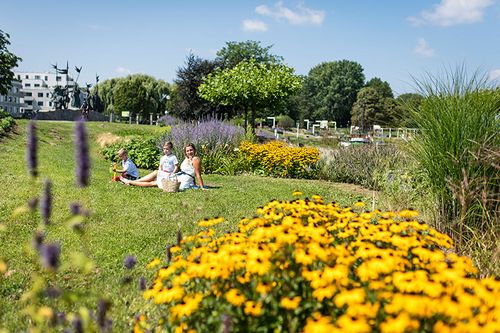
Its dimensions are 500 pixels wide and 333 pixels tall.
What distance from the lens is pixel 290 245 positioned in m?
2.64

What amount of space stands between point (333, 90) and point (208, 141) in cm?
7283

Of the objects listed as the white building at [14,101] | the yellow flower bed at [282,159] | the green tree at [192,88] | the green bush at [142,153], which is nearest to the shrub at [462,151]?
the yellow flower bed at [282,159]

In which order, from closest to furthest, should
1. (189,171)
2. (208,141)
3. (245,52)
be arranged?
(189,171)
(208,141)
(245,52)

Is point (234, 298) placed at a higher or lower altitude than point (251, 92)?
lower

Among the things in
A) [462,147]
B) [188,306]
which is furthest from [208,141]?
[188,306]

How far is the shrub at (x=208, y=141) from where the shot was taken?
14852 millimetres

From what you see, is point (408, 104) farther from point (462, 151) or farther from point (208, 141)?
point (208, 141)

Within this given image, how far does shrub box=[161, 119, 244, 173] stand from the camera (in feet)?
48.7

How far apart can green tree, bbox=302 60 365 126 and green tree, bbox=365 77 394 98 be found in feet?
12.3

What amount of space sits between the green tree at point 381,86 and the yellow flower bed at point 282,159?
233 ft

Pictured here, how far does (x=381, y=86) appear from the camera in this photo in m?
88.6

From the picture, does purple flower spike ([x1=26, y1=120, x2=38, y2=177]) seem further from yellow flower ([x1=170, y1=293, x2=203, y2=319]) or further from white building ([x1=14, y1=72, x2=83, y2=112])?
white building ([x1=14, y1=72, x2=83, y2=112])

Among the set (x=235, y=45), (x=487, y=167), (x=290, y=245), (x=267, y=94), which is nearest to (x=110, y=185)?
(x=487, y=167)

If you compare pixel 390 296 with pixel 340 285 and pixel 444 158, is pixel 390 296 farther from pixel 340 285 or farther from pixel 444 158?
pixel 444 158
